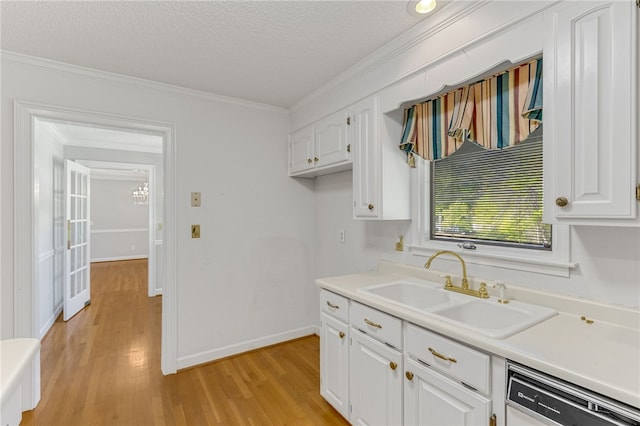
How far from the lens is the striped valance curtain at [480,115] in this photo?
1465 millimetres

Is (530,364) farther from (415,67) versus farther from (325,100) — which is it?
(325,100)

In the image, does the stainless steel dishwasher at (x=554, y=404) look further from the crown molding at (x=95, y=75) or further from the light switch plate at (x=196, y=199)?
the crown molding at (x=95, y=75)

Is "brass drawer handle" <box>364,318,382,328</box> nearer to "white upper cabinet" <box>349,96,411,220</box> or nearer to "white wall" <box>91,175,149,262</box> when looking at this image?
"white upper cabinet" <box>349,96,411,220</box>

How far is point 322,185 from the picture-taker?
127 inches

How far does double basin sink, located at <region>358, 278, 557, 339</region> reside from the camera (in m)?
1.30

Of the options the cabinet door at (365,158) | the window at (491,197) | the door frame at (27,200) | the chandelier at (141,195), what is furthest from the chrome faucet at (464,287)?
the chandelier at (141,195)

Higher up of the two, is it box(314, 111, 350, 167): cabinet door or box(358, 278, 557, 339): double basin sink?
box(314, 111, 350, 167): cabinet door

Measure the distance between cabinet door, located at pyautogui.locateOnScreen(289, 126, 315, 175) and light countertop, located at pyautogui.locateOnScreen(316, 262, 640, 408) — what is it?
160cm

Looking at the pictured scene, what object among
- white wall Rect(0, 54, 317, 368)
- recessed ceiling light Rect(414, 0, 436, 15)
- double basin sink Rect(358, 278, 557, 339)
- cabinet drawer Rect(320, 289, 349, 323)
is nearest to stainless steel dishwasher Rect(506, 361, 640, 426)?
double basin sink Rect(358, 278, 557, 339)

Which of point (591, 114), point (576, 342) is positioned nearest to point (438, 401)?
point (576, 342)

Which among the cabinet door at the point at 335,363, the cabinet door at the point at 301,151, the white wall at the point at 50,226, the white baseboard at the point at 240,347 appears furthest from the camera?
the white wall at the point at 50,226

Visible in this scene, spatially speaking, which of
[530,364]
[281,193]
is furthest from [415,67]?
[281,193]

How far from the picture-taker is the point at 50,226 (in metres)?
3.60

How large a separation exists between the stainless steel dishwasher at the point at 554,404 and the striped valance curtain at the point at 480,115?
42.2 inches
